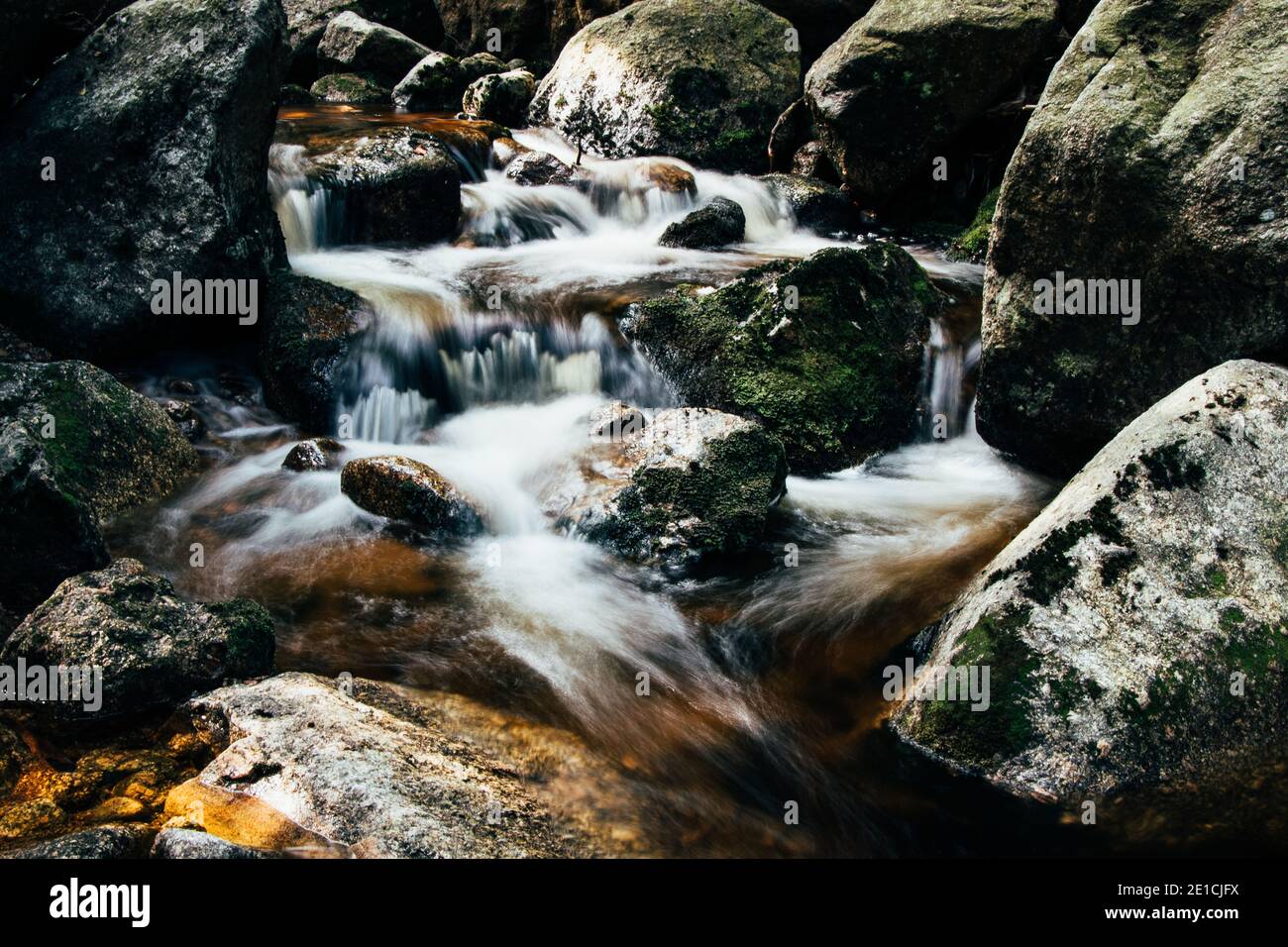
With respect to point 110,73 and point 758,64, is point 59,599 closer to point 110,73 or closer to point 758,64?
point 110,73

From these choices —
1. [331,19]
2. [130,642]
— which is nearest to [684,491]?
Result: [130,642]

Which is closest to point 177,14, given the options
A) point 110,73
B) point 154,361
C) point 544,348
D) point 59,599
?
point 110,73

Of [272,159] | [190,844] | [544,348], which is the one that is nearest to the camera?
[190,844]

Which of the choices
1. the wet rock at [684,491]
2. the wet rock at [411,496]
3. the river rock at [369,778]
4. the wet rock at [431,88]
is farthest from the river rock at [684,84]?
the river rock at [369,778]

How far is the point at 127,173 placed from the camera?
325 inches

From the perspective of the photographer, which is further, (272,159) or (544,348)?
(272,159)

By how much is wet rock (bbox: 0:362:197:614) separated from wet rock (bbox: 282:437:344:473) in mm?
754

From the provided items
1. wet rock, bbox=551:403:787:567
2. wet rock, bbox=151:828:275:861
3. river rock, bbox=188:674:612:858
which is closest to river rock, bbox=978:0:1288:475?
wet rock, bbox=551:403:787:567

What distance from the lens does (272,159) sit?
11.8 m

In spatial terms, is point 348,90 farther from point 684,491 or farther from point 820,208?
point 684,491

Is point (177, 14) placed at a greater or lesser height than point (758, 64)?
lesser

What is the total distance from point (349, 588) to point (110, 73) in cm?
550

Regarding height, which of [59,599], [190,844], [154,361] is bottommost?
[190,844]

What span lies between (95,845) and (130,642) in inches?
52.3
